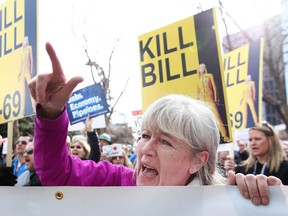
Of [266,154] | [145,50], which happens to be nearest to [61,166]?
[145,50]

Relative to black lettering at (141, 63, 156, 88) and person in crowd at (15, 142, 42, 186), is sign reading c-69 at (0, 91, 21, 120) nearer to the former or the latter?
person in crowd at (15, 142, 42, 186)

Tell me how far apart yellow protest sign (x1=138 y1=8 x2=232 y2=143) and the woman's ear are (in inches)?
61.6

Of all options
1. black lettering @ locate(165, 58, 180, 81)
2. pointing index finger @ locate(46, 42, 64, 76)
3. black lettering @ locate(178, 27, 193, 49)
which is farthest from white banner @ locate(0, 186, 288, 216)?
black lettering @ locate(178, 27, 193, 49)

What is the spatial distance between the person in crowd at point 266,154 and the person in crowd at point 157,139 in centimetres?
256

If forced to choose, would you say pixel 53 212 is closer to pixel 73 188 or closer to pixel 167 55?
pixel 73 188

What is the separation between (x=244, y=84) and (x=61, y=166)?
150 inches

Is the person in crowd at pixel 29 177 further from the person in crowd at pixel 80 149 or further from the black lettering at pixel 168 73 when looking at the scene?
the black lettering at pixel 168 73

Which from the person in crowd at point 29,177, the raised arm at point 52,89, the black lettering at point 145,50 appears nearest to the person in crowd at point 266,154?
the black lettering at point 145,50

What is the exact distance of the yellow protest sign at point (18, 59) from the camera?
13.0 feet

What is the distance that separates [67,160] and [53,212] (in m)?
0.23

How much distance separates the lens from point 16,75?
4043 mm

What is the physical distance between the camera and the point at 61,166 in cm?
146

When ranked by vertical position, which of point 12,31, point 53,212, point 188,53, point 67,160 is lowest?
point 53,212

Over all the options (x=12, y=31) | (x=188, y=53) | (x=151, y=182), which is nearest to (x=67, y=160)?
(x=151, y=182)
